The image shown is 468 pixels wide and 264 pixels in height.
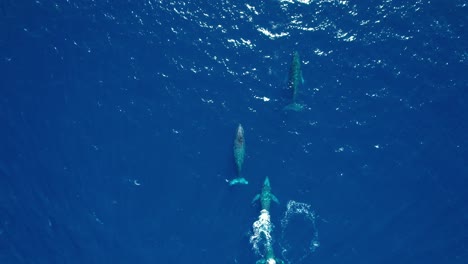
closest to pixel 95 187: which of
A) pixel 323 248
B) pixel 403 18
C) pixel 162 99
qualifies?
pixel 162 99

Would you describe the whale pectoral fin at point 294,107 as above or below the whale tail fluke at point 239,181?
above

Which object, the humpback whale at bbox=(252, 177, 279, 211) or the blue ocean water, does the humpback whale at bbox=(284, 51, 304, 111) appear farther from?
the humpback whale at bbox=(252, 177, 279, 211)

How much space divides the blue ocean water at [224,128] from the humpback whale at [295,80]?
624mm

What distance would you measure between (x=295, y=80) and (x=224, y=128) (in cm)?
763

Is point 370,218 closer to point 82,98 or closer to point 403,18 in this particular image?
point 403,18

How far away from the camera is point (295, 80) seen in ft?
151

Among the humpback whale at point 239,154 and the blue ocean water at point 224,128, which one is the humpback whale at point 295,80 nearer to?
the blue ocean water at point 224,128

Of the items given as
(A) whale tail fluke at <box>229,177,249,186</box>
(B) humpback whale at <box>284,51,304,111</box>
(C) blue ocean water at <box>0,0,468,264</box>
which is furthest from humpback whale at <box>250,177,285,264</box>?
(B) humpback whale at <box>284,51,304,111</box>

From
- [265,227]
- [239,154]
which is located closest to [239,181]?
[239,154]

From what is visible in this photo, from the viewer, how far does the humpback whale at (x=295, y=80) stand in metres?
46.0

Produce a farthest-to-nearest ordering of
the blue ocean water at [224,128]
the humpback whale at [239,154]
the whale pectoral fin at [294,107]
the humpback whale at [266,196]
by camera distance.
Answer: the whale pectoral fin at [294,107]
the blue ocean water at [224,128]
the humpback whale at [239,154]
the humpback whale at [266,196]

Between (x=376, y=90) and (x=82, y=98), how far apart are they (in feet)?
88.3

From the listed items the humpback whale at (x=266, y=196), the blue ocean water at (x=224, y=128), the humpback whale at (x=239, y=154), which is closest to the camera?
the humpback whale at (x=266, y=196)

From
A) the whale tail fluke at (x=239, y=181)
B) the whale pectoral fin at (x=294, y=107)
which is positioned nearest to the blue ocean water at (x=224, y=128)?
the whale tail fluke at (x=239, y=181)
